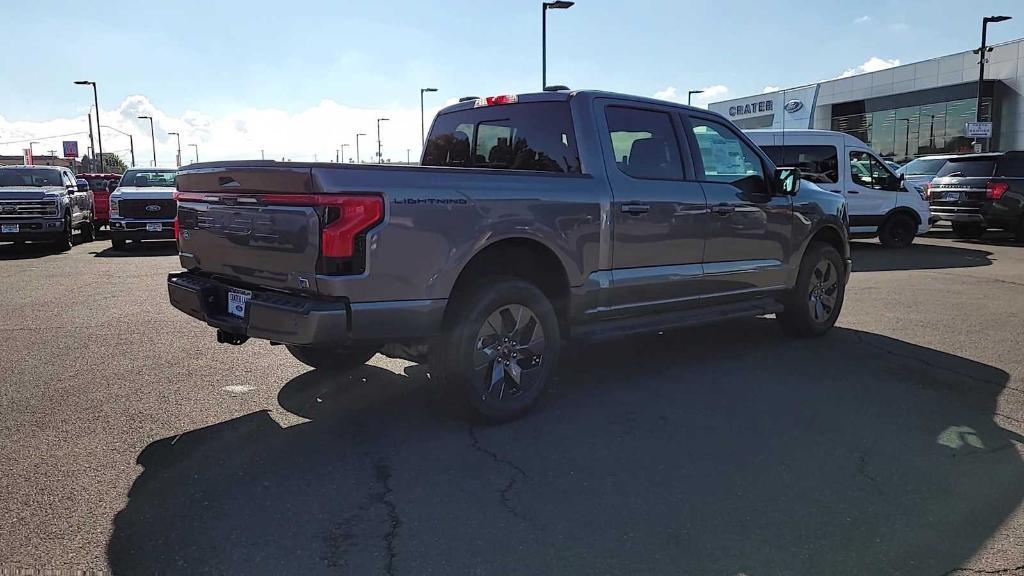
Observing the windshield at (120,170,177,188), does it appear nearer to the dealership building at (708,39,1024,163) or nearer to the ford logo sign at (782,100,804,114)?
the dealership building at (708,39,1024,163)

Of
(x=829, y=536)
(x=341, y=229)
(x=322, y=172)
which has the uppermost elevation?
(x=322, y=172)

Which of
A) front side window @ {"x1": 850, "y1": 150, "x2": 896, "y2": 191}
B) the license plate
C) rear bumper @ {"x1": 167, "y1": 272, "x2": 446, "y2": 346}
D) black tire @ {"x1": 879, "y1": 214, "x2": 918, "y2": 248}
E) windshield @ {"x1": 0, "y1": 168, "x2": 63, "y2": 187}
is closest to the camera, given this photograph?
rear bumper @ {"x1": 167, "y1": 272, "x2": 446, "y2": 346}

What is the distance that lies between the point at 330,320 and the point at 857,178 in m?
12.8

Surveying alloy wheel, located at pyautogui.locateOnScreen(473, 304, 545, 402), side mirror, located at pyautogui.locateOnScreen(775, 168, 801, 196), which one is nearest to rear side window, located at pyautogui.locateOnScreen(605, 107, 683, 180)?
side mirror, located at pyautogui.locateOnScreen(775, 168, 801, 196)

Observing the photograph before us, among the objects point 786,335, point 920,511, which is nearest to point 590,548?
point 920,511

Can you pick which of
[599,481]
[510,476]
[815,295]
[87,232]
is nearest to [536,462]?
[510,476]

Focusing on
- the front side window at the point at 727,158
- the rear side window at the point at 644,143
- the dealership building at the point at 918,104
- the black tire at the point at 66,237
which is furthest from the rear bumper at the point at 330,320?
the dealership building at the point at 918,104

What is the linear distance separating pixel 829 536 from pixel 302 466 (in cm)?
245

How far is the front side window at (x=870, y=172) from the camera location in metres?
13.9

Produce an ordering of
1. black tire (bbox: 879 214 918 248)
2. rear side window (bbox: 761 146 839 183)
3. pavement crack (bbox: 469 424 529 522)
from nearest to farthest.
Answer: pavement crack (bbox: 469 424 529 522), rear side window (bbox: 761 146 839 183), black tire (bbox: 879 214 918 248)

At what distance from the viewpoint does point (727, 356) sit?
6.12 meters

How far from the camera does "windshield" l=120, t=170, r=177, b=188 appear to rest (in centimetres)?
1631

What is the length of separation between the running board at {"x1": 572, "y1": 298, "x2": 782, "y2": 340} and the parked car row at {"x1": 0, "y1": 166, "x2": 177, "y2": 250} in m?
12.4

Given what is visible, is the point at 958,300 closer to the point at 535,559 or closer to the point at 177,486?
the point at 535,559
